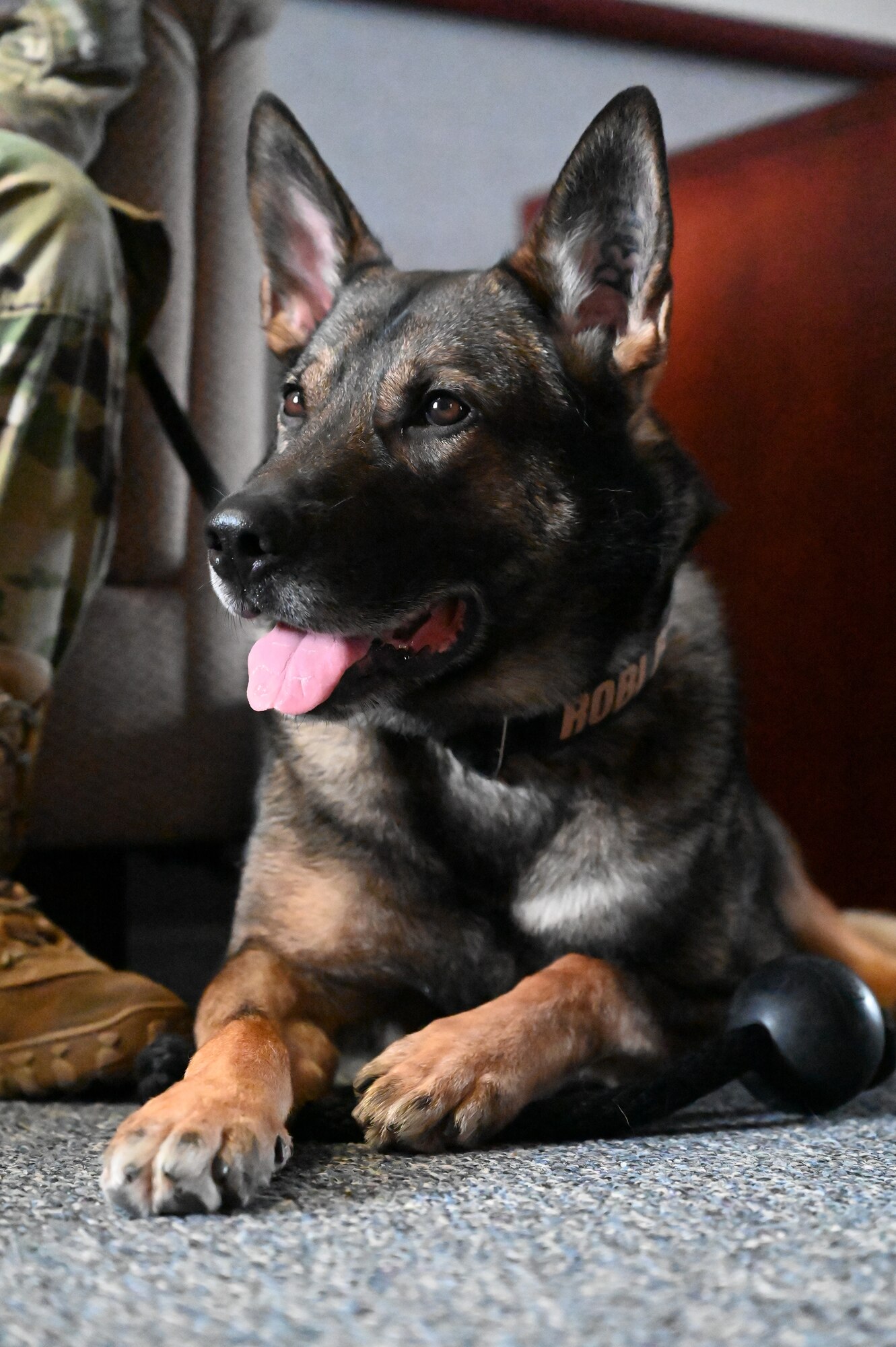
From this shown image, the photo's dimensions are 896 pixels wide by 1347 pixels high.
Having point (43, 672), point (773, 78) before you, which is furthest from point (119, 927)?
point (773, 78)

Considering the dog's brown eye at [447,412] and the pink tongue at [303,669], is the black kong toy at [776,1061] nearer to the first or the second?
the pink tongue at [303,669]

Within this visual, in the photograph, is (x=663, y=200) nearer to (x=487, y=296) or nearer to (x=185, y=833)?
(x=487, y=296)

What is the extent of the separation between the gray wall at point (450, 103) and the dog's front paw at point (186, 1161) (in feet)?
8.56

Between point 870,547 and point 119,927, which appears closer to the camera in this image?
point 119,927

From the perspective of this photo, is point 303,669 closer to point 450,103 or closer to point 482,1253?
point 482,1253

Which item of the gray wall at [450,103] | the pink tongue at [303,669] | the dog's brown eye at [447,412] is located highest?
the gray wall at [450,103]

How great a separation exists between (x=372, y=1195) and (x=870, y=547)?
1.59m

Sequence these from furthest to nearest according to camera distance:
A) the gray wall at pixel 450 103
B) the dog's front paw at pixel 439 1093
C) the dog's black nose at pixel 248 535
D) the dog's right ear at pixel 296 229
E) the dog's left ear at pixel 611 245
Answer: the gray wall at pixel 450 103 → the dog's right ear at pixel 296 229 → the dog's left ear at pixel 611 245 → the dog's black nose at pixel 248 535 → the dog's front paw at pixel 439 1093

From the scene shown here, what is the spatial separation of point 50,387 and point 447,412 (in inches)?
22.7

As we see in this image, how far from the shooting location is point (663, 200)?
4.24 ft

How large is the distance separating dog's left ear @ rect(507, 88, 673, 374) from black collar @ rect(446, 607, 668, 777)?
0.35 metres

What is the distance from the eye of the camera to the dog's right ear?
152 cm

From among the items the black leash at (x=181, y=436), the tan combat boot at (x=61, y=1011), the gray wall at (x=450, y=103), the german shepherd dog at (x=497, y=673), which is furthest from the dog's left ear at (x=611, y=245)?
the gray wall at (x=450, y=103)

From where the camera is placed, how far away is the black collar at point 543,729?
4.41 ft
